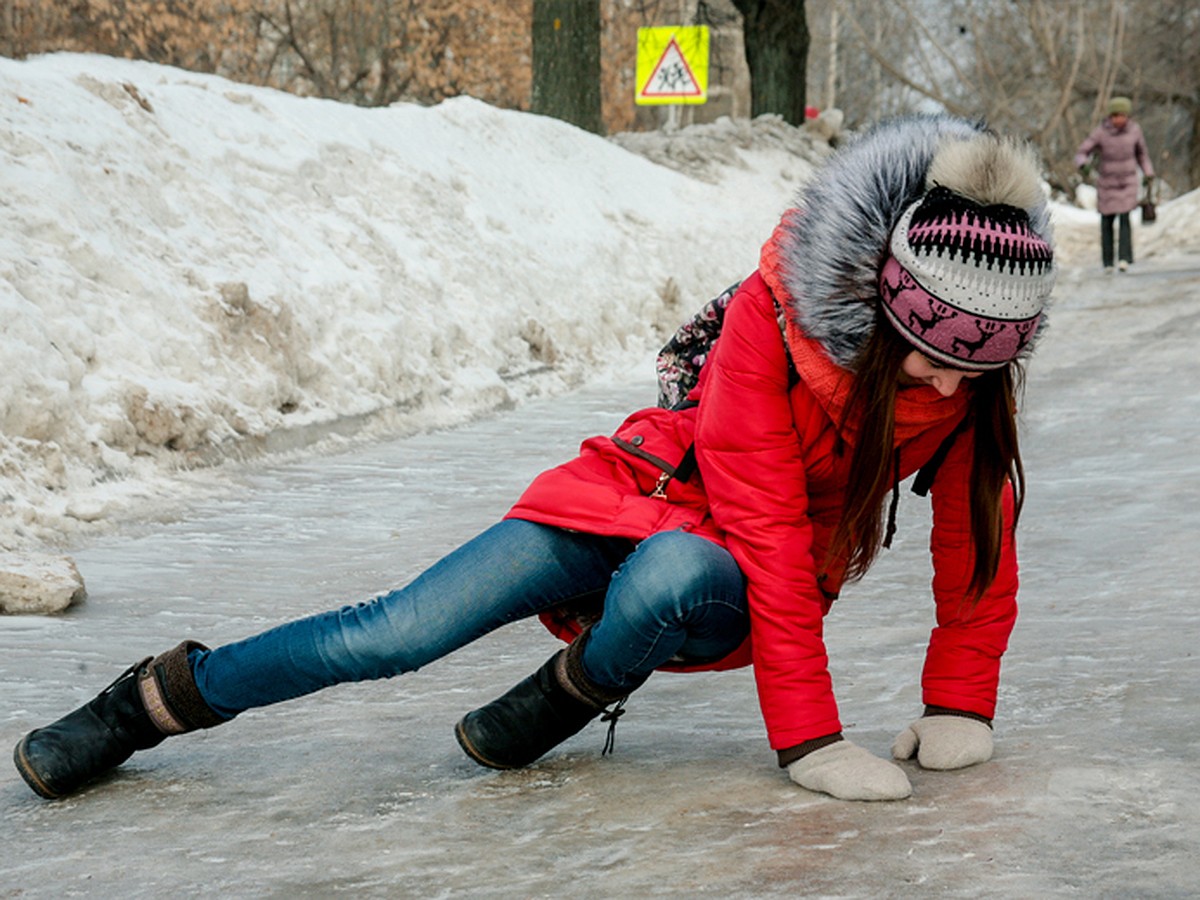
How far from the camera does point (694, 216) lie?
1302cm

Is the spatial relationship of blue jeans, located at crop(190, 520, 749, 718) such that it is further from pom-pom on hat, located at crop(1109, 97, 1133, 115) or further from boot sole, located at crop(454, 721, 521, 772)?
pom-pom on hat, located at crop(1109, 97, 1133, 115)

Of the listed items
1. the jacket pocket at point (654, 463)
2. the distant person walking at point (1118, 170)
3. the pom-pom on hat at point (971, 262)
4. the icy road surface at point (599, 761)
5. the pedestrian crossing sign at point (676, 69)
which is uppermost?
the pedestrian crossing sign at point (676, 69)

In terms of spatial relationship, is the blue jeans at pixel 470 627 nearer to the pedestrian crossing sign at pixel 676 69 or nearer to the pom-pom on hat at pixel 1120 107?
the pedestrian crossing sign at pixel 676 69

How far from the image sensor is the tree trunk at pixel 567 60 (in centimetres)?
1429

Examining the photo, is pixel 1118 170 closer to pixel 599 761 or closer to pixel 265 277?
pixel 265 277

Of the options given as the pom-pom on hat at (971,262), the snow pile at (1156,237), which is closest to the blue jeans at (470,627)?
the pom-pom on hat at (971,262)

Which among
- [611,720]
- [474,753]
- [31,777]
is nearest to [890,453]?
[611,720]

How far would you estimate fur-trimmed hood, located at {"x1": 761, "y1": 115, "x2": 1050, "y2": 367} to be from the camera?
2613 millimetres

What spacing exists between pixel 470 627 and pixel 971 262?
106 cm

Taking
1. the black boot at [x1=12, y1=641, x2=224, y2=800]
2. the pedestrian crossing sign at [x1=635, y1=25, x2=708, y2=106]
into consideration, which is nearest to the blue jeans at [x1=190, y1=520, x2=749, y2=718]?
the black boot at [x1=12, y1=641, x2=224, y2=800]

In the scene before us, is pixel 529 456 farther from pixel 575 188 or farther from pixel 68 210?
pixel 575 188

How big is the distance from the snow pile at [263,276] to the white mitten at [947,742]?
118 inches

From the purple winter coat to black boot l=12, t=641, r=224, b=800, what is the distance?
15.4 metres

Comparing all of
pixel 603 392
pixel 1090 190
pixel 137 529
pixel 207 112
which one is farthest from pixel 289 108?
pixel 1090 190
